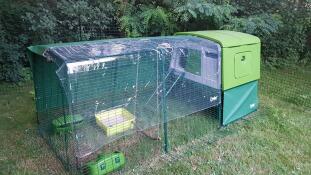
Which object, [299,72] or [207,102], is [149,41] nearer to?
[207,102]

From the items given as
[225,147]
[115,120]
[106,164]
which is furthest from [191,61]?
[106,164]

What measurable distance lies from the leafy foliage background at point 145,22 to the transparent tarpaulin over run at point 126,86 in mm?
2602

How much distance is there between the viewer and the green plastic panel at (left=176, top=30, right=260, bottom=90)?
3.76 metres

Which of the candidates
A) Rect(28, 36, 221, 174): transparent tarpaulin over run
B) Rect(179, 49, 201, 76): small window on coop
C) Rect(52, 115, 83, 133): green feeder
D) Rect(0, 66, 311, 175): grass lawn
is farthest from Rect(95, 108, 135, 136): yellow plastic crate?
Rect(179, 49, 201, 76): small window on coop

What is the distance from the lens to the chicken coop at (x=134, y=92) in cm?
276

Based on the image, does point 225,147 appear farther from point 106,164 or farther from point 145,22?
point 145,22

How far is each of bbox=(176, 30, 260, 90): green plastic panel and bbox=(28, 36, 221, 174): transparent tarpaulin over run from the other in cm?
9

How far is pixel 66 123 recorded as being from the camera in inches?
116

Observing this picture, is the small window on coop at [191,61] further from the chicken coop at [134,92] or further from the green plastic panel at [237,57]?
the green plastic panel at [237,57]

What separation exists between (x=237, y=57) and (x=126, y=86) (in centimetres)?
155

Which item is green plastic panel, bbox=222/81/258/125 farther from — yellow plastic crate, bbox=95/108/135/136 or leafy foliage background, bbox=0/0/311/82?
leafy foliage background, bbox=0/0/311/82

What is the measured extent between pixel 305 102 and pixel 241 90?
1.46m

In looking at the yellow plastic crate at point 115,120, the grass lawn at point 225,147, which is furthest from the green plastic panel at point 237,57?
the yellow plastic crate at point 115,120

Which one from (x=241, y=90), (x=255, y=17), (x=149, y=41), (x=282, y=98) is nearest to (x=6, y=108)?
(x=149, y=41)
